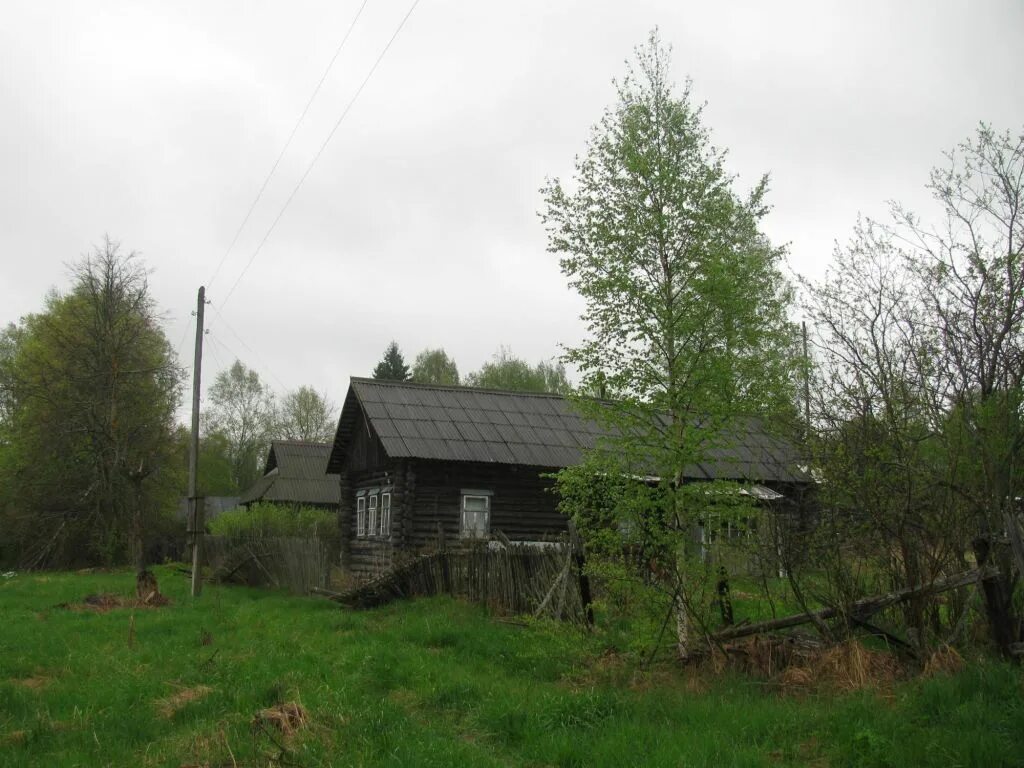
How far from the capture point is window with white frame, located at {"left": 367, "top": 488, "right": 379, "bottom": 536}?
2320 cm

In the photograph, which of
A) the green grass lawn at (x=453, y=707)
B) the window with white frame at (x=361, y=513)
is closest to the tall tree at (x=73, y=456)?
the window with white frame at (x=361, y=513)

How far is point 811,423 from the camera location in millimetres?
9758

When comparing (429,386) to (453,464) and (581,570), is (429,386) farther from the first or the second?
(581,570)

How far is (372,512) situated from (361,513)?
145cm

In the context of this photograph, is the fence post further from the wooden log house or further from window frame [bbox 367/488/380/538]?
window frame [bbox 367/488/380/538]

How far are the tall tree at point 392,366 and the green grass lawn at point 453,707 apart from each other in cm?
4313

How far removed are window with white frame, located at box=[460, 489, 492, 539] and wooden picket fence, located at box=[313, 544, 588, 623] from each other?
4.44m

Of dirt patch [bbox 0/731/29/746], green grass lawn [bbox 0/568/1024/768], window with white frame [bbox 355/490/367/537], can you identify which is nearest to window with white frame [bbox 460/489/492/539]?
window with white frame [bbox 355/490/367/537]

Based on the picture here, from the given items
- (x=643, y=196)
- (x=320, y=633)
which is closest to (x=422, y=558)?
(x=320, y=633)

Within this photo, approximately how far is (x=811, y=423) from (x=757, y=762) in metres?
4.81

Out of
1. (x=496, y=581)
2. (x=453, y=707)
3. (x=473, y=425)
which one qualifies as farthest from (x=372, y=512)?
(x=453, y=707)

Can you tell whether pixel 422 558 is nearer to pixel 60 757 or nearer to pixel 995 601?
pixel 60 757

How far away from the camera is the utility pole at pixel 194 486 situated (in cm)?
1955

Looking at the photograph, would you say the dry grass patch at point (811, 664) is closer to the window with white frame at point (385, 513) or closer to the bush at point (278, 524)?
the window with white frame at point (385, 513)
